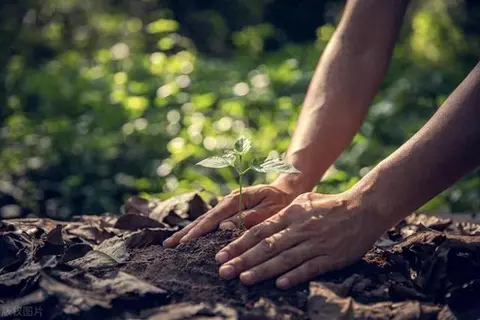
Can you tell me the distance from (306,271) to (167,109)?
13.4 ft

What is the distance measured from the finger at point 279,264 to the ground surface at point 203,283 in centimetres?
4

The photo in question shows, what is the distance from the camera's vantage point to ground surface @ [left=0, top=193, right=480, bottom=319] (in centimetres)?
204

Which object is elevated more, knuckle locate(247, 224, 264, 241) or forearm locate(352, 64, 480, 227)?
forearm locate(352, 64, 480, 227)

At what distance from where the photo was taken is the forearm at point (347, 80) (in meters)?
2.96

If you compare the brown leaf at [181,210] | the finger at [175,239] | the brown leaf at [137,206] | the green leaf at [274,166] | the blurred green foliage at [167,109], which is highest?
the green leaf at [274,166]

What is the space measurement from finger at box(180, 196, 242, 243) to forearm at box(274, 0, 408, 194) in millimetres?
407

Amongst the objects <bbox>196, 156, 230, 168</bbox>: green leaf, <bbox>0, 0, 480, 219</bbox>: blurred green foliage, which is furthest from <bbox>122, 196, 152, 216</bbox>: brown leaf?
<bbox>196, 156, 230, 168</bbox>: green leaf

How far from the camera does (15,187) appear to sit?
5.07m

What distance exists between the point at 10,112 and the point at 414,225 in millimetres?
4480

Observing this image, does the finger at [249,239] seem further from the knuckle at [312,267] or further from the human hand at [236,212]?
the human hand at [236,212]

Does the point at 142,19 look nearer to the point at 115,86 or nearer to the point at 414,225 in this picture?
the point at 115,86

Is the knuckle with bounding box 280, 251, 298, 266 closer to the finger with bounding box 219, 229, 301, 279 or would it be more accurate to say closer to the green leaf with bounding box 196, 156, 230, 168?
the finger with bounding box 219, 229, 301, 279

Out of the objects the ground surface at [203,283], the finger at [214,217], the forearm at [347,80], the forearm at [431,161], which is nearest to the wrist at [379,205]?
the forearm at [431,161]

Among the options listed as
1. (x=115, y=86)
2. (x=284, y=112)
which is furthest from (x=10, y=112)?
(x=284, y=112)
